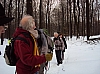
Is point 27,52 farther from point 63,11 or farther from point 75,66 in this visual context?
point 63,11

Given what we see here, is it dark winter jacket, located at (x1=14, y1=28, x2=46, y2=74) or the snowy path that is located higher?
dark winter jacket, located at (x1=14, y1=28, x2=46, y2=74)

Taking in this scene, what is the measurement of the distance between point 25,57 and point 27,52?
0.08 metres

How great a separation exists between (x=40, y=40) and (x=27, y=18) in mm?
1162

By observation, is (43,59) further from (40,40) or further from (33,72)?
(40,40)

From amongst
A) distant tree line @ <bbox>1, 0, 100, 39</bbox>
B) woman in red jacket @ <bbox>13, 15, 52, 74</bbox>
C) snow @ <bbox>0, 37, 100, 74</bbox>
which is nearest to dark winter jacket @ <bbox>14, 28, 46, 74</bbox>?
woman in red jacket @ <bbox>13, 15, 52, 74</bbox>

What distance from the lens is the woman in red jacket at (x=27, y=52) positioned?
3094 mm

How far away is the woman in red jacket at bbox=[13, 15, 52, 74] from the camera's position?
10.2 feet

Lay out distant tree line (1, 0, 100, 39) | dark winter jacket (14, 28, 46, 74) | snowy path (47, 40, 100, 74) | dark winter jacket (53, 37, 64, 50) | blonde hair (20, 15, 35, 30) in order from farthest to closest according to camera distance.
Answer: distant tree line (1, 0, 100, 39), dark winter jacket (53, 37, 64, 50), snowy path (47, 40, 100, 74), blonde hair (20, 15, 35, 30), dark winter jacket (14, 28, 46, 74)

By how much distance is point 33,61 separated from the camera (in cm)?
312

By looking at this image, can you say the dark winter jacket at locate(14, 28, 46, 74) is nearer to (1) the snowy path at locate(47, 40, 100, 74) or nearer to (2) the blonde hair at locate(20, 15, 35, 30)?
(2) the blonde hair at locate(20, 15, 35, 30)

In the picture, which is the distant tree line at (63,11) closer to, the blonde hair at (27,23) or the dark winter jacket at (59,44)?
the dark winter jacket at (59,44)

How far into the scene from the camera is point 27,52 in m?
3.10

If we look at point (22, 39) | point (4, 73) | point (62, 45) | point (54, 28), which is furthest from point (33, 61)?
point (54, 28)

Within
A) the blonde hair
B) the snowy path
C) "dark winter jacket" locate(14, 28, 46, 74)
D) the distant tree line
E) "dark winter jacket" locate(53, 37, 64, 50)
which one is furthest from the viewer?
the distant tree line
